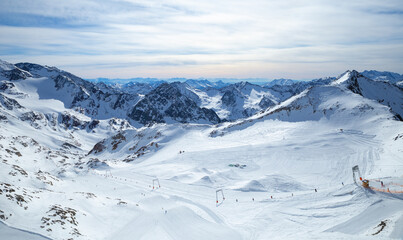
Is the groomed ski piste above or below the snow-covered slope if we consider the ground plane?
below

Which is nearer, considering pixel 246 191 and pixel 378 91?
pixel 246 191

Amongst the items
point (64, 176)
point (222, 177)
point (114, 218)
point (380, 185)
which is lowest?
point (64, 176)

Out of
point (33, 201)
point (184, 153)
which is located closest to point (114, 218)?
point (33, 201)

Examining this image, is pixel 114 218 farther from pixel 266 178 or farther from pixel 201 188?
pixel 266 178

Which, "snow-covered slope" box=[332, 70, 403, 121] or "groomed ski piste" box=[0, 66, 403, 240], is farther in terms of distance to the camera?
"snow-covered slope" box=[332, 70, 403, 121]

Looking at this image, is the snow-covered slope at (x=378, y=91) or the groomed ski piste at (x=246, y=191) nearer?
the groomed ski piste at (x=246, y=191)

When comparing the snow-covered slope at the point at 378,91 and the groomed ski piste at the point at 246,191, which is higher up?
the snow-covered slope at the point at 378,91

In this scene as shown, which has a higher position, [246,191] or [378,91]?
[378,91]

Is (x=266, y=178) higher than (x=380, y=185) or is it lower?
lower
